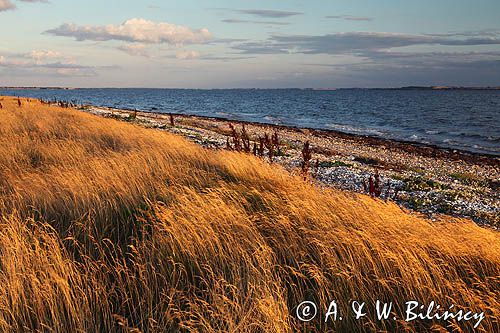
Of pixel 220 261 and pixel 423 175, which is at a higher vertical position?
pixel 220 261

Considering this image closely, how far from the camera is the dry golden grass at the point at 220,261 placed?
3.10 m

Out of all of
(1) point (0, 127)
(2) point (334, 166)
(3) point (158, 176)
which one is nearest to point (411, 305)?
(3) point (158, 176)

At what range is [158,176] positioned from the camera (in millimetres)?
7172

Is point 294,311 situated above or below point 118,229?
below

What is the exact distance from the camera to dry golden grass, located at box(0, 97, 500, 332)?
3102 millimetres

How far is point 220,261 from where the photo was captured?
12.9 ft

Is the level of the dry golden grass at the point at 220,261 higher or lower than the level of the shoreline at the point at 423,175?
higher

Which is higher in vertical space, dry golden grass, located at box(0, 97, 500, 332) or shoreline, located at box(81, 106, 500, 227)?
dry golden grass, located at box(0, 97, 500, 332)

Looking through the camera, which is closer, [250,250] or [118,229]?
[250,250]

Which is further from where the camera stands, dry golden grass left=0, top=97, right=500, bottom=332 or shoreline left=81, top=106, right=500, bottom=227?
shoreline left=81, top=106, right=500, bottom=227

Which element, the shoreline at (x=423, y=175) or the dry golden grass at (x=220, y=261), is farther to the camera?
the shoreline at (x=423, y=175)

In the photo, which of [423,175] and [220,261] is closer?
[220,261]

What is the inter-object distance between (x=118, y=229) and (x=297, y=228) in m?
2.29

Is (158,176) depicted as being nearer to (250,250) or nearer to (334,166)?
(250,250)
